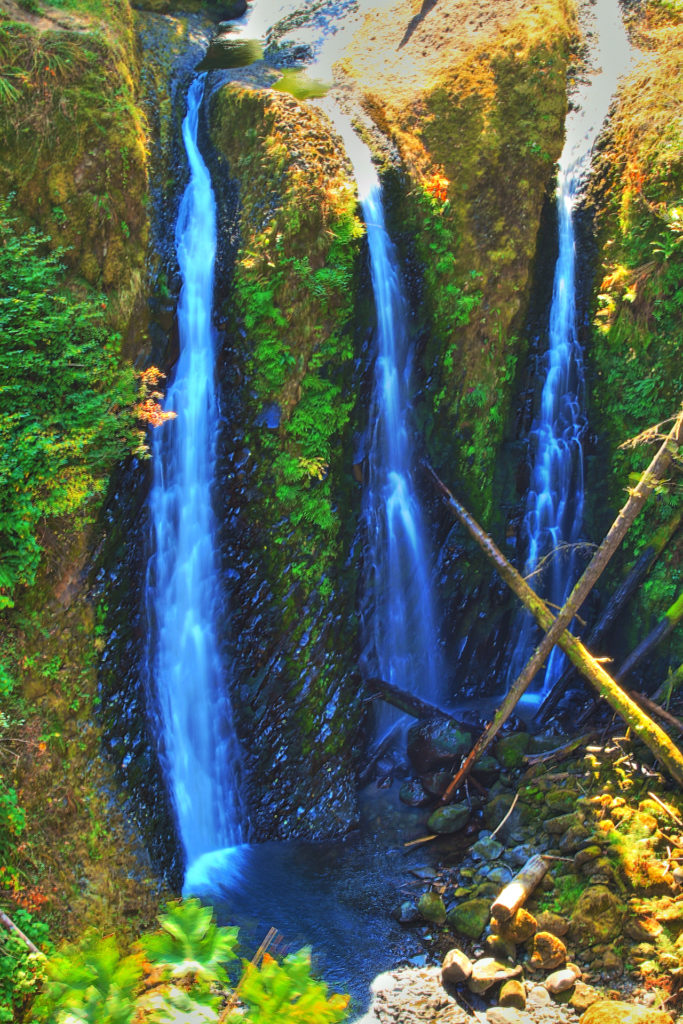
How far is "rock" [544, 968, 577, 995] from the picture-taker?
644cm

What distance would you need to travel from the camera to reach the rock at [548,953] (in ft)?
21.9

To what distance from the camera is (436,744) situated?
9.55 meters

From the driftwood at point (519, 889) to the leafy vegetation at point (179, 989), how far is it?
4188 millimetres

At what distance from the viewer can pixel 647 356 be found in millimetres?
10055

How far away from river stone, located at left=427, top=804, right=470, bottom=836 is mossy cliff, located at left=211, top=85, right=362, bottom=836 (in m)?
1.22

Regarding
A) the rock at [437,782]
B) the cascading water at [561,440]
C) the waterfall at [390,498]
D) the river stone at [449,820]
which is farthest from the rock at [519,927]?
the cascading water at [561,440]

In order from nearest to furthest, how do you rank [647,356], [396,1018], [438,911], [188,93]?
1. [396,1018]
2. [438,911]
3. [647,356]
4. [188,93]

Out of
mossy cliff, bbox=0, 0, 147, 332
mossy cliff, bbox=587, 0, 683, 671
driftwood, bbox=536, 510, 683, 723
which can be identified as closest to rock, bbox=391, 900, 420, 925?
driftwood, bbox=536, 510, 683, 723

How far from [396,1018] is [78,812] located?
12.3 ft

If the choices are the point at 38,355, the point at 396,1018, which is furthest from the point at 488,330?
the point at 396,1018

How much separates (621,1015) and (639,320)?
861cm

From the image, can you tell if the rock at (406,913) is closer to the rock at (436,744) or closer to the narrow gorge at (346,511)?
the narrow gorge at (346,511)

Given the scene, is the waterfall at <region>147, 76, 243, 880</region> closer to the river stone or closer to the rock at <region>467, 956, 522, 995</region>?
the river stone

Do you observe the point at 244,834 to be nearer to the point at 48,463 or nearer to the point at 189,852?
the point at 189,852
